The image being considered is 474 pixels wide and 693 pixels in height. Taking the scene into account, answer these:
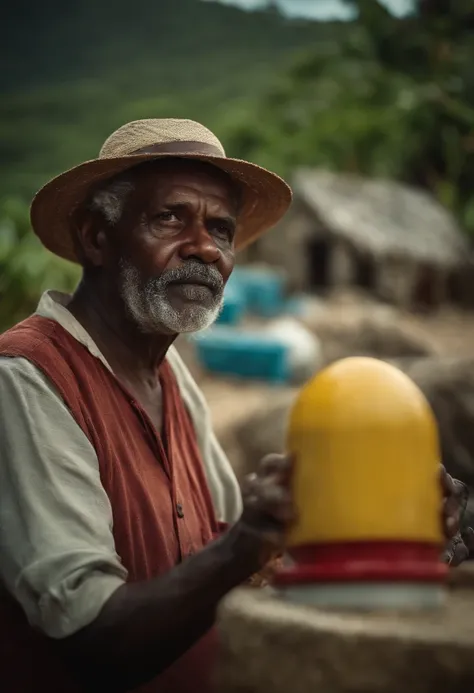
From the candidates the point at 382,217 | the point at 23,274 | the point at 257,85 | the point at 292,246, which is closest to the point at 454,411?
the point at 23,274

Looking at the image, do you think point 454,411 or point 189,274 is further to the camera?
point 454,411

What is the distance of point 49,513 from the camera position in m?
1.92

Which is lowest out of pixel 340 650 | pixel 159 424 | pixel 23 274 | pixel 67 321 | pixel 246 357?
pixel 246 357

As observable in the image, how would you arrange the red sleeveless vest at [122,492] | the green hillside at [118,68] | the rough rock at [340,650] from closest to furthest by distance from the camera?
the red sleeveless vest at [122,492] < the rough rock at [340,650] < the green hillside at [118,68]

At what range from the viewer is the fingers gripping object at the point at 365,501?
5.17ft

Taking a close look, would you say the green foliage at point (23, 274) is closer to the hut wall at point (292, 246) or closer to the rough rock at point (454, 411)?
the rough rock at point (454, 411)

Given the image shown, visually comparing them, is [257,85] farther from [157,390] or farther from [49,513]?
[49,513]

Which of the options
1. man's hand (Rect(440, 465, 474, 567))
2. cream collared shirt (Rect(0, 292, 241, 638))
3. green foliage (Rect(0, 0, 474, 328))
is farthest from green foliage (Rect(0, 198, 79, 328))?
green foliage (Rect(0, 0, 474, 328))

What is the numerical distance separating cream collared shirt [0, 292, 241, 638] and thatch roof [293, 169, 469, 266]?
1907cm

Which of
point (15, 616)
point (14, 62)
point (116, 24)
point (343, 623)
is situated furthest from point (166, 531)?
point (116, 24)

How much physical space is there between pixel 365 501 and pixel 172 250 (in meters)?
0.96

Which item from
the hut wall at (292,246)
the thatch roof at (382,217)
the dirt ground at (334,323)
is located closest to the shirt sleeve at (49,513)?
the dirt ground at (334,323)

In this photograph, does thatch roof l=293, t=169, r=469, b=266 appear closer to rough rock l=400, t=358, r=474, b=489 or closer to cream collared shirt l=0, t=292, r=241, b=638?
rough rock l=400, t=358, r=474, b=489

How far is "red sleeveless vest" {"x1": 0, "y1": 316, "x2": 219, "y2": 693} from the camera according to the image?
6.95ft
